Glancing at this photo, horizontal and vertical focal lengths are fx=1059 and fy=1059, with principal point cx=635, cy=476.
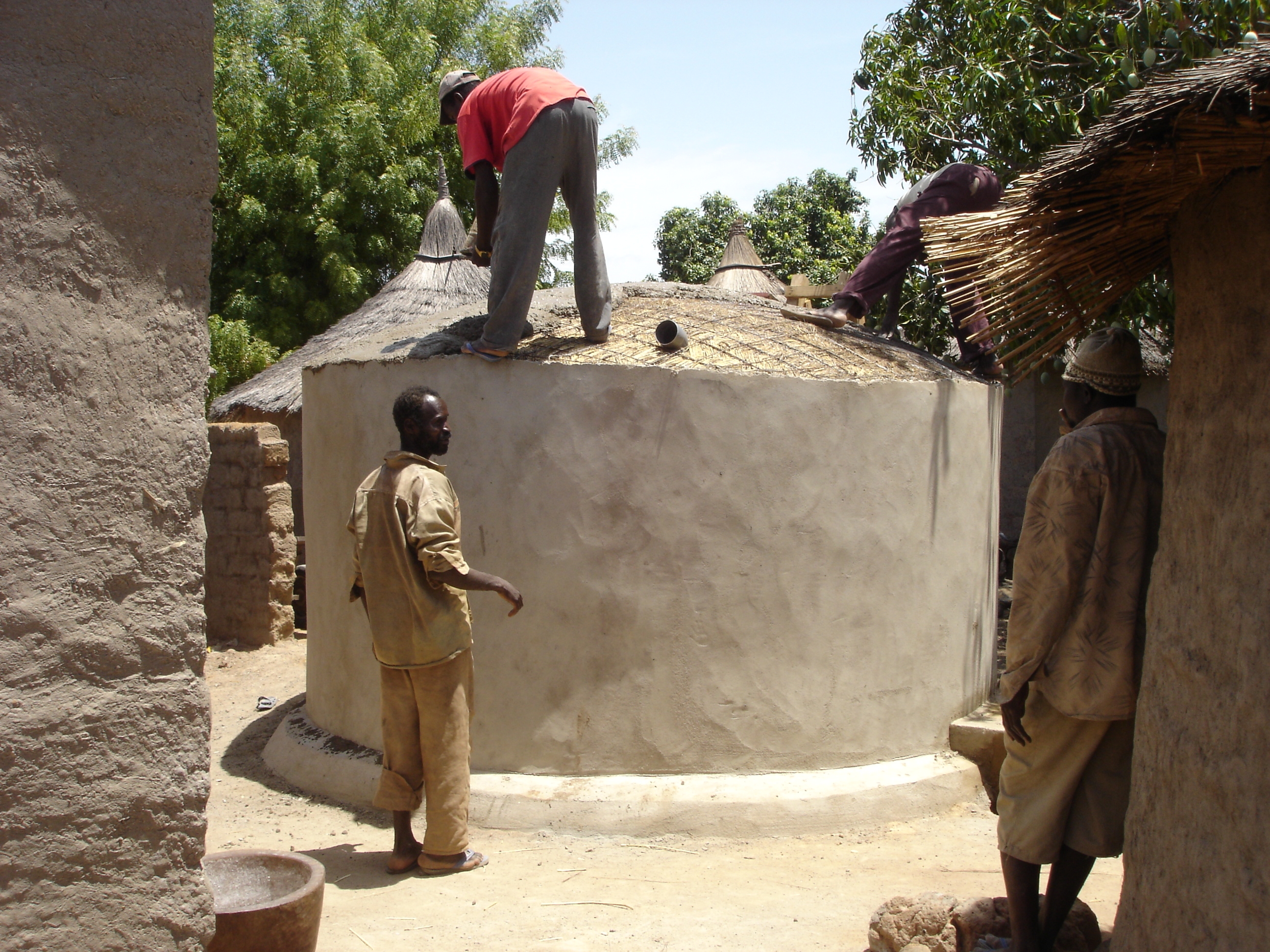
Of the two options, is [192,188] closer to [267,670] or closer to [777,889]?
[777,889]

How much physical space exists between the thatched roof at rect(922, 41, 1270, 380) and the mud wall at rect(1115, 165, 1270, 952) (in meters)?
0.13

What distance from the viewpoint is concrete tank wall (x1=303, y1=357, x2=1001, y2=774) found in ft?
14.9

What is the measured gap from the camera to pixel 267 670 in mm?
7762

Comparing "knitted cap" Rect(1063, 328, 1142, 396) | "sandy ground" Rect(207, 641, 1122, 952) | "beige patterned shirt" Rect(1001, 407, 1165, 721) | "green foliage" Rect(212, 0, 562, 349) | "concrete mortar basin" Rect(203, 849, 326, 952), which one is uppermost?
"green foliage" Rect(212, 0, 562, 349)

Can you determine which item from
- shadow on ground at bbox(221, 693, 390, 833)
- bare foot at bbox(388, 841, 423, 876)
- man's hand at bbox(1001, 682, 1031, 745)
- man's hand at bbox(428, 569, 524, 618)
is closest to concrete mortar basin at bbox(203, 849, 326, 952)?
bare foot at bbox(388, 841, 423, 876)

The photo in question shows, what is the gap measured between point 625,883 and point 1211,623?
2.44 metres

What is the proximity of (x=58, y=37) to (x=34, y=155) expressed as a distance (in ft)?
0.82

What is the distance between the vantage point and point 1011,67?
6824 millimetres

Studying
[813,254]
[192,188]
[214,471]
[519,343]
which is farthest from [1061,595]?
[813,254]

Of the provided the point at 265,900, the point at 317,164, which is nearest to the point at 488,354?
the point at 265,900

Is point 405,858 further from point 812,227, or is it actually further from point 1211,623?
point 812,227

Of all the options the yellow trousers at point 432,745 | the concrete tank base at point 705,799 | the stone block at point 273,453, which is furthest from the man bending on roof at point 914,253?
the stone block at point 273,453

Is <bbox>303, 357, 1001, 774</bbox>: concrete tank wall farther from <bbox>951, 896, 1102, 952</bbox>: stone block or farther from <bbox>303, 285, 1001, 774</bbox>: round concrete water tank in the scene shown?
<bbox>951, 896, 1102, 952</bbox>: stone block

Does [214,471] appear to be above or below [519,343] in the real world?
below
